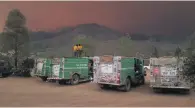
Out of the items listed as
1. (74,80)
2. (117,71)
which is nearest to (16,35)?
(74,80)

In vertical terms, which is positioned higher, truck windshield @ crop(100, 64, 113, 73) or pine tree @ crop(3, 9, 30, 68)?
pine tree @ crop(3, 9, 30, 68)

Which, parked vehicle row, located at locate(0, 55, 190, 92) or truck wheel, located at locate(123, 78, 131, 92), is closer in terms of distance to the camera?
parked vehicle row, located at locate(0, 55, 190, 92)

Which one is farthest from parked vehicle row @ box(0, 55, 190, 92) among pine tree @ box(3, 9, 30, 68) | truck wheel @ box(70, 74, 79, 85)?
pine tree @ box(3, 9, 30, 68)

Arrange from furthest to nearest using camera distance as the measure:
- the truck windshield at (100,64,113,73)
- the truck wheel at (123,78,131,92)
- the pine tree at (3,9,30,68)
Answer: the pine tree at (3,9,30,68), the truck wheel at (123,78,131,92), the truck windshield at (100,64,113,73)

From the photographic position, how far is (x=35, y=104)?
1134 centimetres

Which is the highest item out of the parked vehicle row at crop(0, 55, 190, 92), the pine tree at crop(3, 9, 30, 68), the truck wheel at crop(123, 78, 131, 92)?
the pine tree at crop(3, 9, 30, 68)

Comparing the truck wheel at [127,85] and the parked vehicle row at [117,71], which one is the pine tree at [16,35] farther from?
the truck wheel at [127,85]

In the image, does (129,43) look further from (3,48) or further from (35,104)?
(35,104)

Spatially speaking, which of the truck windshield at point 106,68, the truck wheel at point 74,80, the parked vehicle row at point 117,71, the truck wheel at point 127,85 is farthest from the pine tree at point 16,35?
the truck wheel at point 127,85

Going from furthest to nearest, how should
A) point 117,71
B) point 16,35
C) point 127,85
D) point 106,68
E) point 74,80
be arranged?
point 16,35 → point 74,80 → point 127,85 → point 106,68 → point 117,71

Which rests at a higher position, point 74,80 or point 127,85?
point 74,80

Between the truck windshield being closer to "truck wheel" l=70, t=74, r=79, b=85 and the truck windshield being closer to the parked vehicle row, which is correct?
the parked vehicle row

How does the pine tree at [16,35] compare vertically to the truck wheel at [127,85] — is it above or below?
above

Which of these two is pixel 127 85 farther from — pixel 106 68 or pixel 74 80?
pixel 74 80
